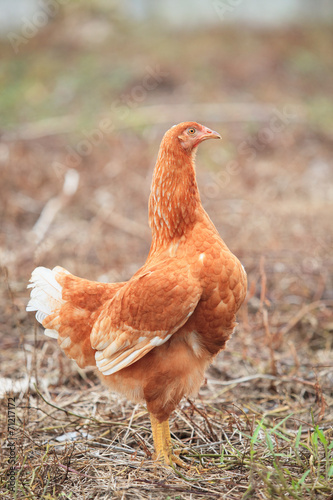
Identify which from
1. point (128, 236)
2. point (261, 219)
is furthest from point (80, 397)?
point (261, 219)

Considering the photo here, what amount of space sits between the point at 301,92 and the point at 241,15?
6.24m

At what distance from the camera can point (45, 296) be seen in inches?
128

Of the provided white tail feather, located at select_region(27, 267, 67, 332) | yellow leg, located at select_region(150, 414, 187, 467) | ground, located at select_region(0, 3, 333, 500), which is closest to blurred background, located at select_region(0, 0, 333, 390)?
ground, located at select_region(0, 3, 333, 500)

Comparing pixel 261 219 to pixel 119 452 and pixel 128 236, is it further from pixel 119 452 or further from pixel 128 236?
pixel 119 452

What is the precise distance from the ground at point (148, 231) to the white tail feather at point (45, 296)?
162mm

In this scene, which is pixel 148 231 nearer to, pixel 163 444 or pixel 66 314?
pixel 66 314

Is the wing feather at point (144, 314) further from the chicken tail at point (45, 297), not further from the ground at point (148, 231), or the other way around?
the ground at point (148, 231)

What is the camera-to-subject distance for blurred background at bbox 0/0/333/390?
238 inches

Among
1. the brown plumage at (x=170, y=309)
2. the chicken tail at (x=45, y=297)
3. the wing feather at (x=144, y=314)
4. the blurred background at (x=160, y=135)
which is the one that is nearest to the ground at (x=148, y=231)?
the blurred background at (x=160, y=135)

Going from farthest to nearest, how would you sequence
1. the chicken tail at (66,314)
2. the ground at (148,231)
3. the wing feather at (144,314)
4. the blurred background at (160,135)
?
the blurred background at (160,135)
the chicken tail at (66,314)
the ground at (148,231)
the wing feather at (144,314)

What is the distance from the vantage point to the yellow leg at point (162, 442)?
2945 mm

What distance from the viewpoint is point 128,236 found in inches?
286

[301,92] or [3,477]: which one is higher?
[3,477]

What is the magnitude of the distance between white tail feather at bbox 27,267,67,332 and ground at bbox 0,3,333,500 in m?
0.16
